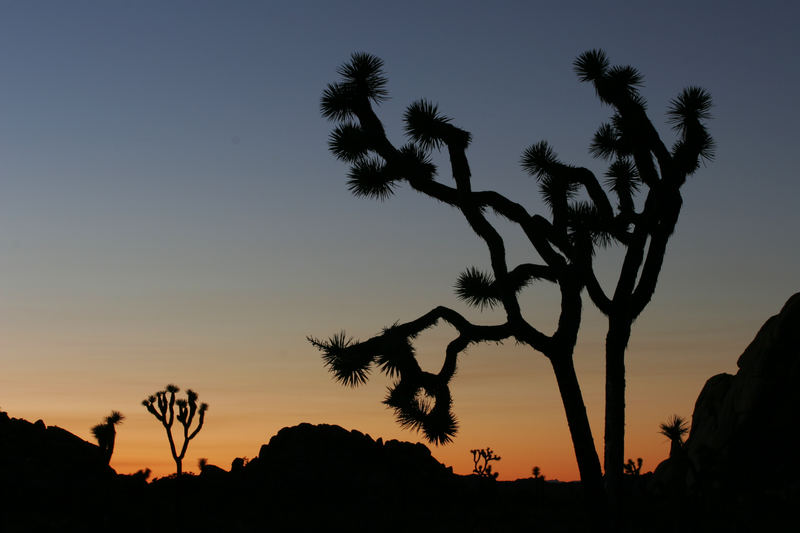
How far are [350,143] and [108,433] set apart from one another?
10.9 metres

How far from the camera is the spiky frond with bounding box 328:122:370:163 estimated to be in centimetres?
1208

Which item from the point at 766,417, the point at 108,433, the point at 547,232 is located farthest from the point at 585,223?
the point at 108,433

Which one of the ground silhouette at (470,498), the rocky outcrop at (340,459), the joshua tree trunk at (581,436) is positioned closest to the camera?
the joshua tree trunk at (581,436)

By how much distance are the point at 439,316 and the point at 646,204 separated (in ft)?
11.0

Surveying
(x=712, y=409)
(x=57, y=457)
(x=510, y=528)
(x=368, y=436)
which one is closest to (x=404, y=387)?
(x=510, y=528)

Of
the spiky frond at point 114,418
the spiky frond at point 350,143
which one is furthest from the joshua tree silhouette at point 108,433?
the spiky frond at point 350,143

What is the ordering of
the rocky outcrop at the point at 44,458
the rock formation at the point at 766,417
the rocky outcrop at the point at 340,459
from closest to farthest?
the rocky outcrop at the point at 44,458
the rock formation at the point at 766,417
the rocky outcrop at the point at 340,459

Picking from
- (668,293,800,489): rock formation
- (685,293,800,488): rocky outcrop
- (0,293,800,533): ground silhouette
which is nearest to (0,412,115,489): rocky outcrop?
(0,293,800,533): ground silhouette

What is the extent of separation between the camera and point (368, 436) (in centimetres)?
2777

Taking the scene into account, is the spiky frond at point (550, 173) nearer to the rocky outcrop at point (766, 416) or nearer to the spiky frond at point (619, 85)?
the spiky frond at point (619, 85)

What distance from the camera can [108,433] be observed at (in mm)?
19188

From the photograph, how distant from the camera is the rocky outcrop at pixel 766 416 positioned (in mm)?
16689

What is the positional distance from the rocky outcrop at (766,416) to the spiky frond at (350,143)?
9.57 meters

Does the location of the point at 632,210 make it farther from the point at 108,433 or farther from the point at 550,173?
the point at 108,433
